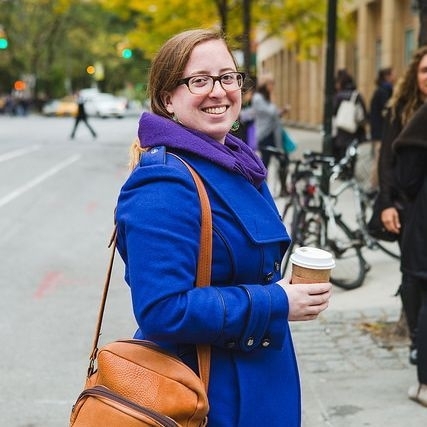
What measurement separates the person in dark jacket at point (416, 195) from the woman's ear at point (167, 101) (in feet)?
7.63

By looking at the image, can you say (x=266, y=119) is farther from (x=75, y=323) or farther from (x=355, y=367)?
(x=355, y=367)

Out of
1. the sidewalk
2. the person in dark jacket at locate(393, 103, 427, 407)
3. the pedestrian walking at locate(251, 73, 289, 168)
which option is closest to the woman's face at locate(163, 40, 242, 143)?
the person in dark jacket at locate(393, 103, 427, 407)

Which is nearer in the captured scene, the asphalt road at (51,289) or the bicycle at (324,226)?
the asphalt road at (51,289)

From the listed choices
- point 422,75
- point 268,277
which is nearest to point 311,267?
point 268,277

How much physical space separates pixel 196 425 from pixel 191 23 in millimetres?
23500

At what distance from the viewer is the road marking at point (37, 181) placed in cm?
1393

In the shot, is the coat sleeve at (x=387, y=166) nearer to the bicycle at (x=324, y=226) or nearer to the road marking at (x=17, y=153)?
the bicycle at (x=324, y=226)

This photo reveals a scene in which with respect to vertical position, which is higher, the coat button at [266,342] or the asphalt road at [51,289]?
the coat button at [266,342]

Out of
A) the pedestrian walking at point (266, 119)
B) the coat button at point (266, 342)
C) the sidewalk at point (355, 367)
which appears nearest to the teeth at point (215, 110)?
the coat button at point (266, 342)

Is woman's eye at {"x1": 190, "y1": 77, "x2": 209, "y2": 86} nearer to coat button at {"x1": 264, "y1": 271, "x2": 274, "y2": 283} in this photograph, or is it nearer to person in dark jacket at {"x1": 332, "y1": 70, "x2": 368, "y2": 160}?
coat button at {"x1": 264, "y1": 271, "x2": 274, "y2": 283}

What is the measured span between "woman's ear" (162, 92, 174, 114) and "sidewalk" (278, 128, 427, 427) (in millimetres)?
2678

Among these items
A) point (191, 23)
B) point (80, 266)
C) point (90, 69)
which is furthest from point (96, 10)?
point (80, 266)

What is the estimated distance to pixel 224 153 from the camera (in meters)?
2.21

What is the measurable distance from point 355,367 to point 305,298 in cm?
343
